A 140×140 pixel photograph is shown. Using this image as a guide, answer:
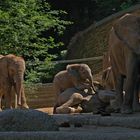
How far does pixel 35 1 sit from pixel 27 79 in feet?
9.95

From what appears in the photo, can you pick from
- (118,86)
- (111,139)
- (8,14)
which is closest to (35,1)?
(8,14)

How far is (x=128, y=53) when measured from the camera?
35.2ft

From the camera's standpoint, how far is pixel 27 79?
2222 cm

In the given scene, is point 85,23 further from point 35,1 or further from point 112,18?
point 35,1

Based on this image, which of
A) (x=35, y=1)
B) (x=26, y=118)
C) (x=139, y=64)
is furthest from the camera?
(x=35, y=1)

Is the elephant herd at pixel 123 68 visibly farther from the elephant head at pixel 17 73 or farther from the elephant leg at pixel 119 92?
the elephant head at pixel 17 73

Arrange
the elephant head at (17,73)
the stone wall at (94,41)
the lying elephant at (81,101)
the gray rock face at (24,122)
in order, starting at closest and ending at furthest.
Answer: the gray rock face at (24,122)
the lying elephant at (81,101)
the elephant head at (17,73)
the stone wall at (94,41)

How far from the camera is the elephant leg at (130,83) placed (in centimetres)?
1063

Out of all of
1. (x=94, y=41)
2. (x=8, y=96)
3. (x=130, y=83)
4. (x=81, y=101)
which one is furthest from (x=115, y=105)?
(x=94, y=41)

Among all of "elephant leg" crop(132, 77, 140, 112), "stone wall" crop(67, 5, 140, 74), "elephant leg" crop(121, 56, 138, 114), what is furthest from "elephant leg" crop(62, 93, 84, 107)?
"stone wall" crop(67, 5, 140, 74)

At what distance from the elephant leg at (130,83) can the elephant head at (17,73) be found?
728cm

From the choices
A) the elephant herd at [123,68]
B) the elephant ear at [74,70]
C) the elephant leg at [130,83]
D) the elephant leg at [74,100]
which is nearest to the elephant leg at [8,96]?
the elephant ear at [74,70]

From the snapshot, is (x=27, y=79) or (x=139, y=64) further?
(x=27, y=79)

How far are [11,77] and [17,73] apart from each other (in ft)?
1.71
